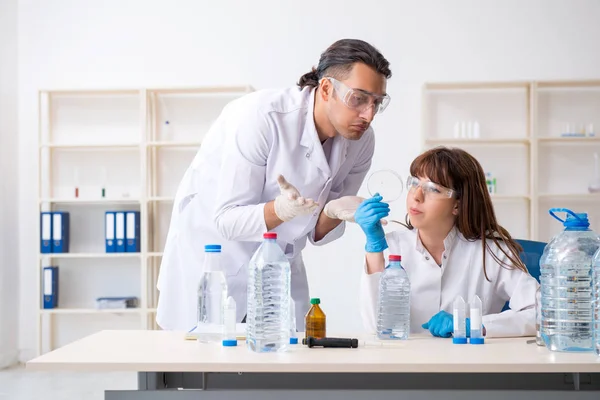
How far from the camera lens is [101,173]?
5.07m

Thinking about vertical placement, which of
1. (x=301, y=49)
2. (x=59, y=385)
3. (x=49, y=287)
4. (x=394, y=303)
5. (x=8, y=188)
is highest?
(x=301, y=49)

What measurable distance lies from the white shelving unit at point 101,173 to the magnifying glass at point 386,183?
9.91ft

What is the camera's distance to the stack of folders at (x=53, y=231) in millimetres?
4785

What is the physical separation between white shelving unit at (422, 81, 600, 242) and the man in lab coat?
2662mm

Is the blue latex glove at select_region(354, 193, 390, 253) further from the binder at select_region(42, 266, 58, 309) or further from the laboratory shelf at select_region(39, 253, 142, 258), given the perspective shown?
the binder at select_region(42, 266, 58, 309)

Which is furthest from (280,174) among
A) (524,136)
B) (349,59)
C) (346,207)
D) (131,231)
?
(524,136)

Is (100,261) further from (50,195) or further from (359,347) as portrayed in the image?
(359,347)

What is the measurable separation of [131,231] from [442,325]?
10.9 ft

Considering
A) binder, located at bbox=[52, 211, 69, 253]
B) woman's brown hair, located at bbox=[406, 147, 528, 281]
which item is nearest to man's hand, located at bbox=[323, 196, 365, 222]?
woman's brown hair, located at bbox=[406, 147, 528, 281]

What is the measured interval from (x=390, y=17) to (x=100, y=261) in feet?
8.52

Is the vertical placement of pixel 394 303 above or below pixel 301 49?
below

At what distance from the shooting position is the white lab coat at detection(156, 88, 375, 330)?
2107mm

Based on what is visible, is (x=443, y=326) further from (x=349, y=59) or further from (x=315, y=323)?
(x=349, y=59)

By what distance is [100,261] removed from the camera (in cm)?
505
